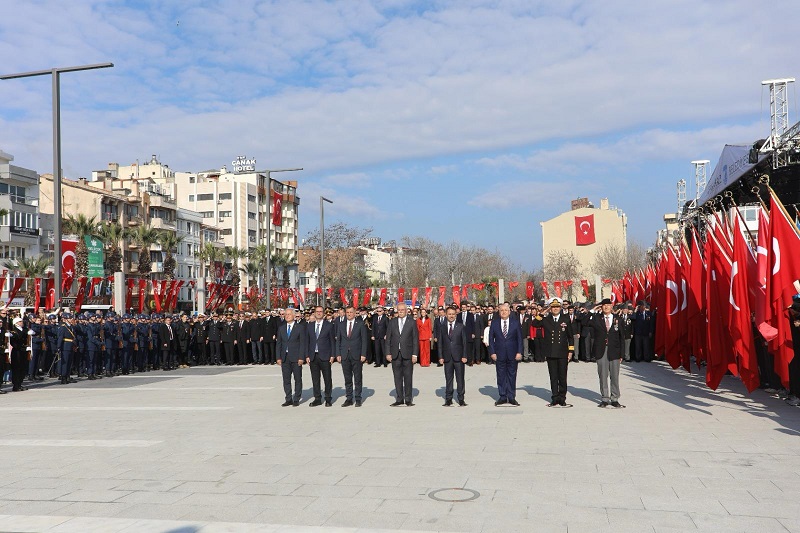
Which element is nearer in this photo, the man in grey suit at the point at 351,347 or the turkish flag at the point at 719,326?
the turkish flag at the point at 719,326

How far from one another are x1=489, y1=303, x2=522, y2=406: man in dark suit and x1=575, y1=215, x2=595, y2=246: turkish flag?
99.3m

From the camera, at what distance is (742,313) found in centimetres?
1291

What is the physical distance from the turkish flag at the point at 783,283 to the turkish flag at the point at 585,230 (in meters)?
99.9

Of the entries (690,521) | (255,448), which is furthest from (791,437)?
(255,448)

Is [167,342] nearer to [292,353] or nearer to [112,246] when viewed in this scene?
[292,353]

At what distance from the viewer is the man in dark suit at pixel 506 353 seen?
1383 cm

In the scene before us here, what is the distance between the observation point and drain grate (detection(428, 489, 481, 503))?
7023 millimetres

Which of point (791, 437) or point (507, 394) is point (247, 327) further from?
point (791, 437)

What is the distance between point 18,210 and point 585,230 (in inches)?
3028

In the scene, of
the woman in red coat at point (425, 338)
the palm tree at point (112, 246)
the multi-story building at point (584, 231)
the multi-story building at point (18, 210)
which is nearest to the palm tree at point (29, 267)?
the multi-story building at point (18, 210)

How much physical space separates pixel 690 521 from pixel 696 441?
3.87 metres

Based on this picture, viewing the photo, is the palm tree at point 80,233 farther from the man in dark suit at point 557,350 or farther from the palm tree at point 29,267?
the man in dark suit at point 557,350

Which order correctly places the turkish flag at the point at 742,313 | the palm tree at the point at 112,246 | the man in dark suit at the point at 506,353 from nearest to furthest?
1. the turkish flag at the point at 742,313
2. the man in dark suit at the point at 506,353
3. the palm tree at the point at 112,246

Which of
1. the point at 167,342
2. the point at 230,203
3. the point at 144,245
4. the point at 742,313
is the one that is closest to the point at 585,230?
the point at 230,203
